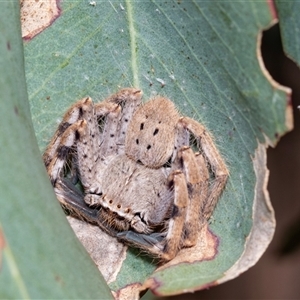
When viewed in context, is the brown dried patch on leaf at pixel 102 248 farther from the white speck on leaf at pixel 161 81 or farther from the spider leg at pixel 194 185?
the white speck on leaf at pixel 161 81

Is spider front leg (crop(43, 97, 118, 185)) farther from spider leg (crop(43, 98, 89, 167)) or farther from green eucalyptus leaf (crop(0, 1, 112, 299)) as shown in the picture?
green eucalyptus leaf (crop(0, 1, 112, 299))

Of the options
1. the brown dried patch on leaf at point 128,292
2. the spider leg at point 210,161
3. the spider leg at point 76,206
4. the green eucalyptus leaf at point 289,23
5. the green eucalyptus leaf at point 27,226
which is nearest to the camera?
the green eucalyptus leaf at point 27,226

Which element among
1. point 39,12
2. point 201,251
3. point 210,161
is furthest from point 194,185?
point 39,12

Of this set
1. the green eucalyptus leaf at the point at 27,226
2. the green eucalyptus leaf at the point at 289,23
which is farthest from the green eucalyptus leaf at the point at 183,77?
the green eucalyptus leaf at the point at 27,226

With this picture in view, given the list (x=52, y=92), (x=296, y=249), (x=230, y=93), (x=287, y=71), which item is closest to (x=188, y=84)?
(x=230, y=93)

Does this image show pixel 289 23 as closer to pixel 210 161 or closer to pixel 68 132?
pixel 210 161

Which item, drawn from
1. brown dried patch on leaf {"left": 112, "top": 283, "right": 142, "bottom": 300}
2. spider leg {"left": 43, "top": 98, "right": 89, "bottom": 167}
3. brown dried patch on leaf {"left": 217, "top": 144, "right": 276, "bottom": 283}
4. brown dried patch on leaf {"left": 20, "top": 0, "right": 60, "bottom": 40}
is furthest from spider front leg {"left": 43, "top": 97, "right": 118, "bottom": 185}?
brown dried patch on leaf {"left": 217, "top": 144, "right": 276, "bottom": 283}
